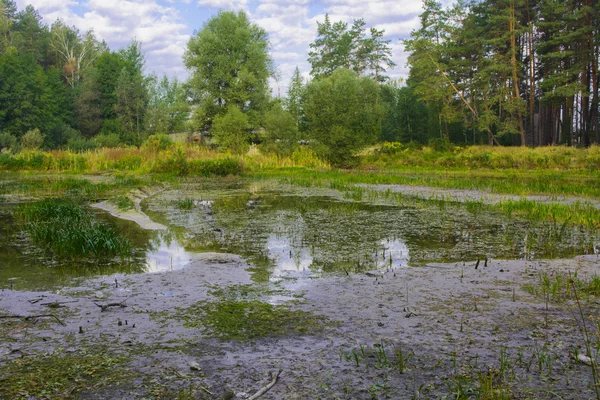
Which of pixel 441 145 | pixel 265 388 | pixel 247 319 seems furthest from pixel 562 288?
pixel 441 145

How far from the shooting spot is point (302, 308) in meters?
4.97

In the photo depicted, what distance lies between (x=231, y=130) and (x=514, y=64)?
2321 cm

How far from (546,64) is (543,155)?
14462 millimetres

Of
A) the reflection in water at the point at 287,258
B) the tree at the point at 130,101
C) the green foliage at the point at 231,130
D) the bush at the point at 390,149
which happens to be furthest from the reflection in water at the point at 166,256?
the tree at the point at 130,101

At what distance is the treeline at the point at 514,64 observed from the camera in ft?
117

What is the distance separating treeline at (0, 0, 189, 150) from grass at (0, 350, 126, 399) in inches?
1624

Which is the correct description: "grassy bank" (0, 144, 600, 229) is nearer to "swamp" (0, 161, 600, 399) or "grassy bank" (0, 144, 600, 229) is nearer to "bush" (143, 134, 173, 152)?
"bush" (143, 134, 173, 152)

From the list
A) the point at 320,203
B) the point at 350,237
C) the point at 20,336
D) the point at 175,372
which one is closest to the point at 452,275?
the point at 350,237

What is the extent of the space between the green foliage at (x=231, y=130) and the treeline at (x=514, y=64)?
16.9 meters

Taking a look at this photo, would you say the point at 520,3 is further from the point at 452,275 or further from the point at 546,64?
the point at 452,275

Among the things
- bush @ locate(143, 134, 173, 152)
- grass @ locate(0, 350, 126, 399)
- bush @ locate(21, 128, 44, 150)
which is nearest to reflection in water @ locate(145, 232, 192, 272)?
grass @ locate(0, 350, 126, 399)

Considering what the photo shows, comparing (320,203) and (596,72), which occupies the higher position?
(596,72)

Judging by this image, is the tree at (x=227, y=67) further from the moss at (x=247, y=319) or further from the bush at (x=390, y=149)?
the moss at (x=247, y=319)

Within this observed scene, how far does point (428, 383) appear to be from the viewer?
324cm
